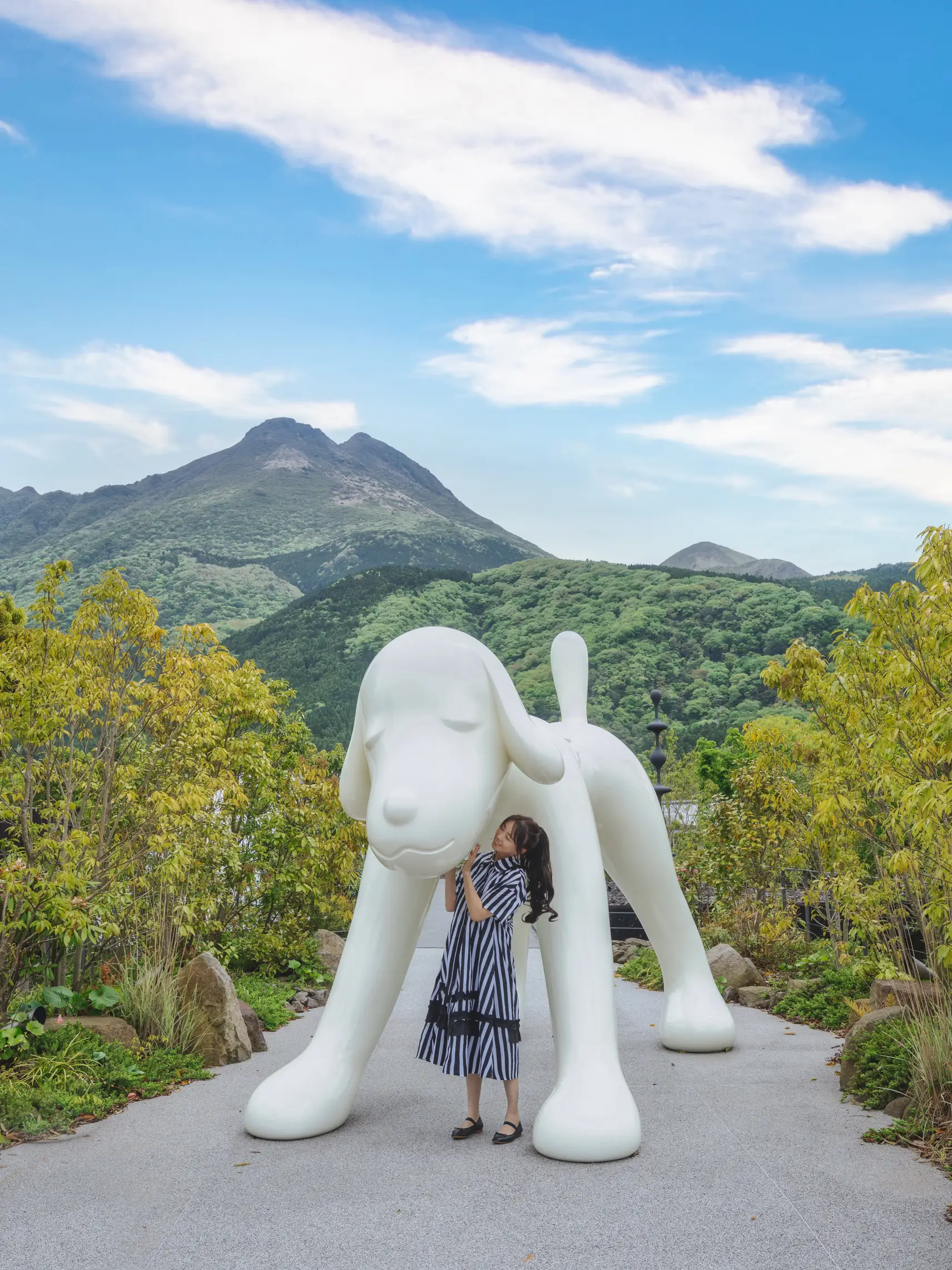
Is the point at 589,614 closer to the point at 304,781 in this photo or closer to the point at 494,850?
the point at 304,781

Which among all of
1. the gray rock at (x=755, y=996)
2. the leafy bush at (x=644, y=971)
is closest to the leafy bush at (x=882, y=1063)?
the gray rock at (x=755, y=996)

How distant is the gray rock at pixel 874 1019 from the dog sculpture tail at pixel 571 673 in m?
1.93

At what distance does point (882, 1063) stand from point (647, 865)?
57.4 inches

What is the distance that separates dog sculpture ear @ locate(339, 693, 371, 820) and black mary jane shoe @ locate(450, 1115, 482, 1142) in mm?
1256

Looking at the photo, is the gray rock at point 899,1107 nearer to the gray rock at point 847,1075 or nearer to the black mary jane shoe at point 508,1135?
A: the gray rock at point 847,1075

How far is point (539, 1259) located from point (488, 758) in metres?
1.54

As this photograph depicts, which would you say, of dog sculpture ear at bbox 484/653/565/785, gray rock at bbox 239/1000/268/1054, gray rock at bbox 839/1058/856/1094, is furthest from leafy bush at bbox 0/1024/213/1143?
gray rock at bbox 839/1058/856/1094

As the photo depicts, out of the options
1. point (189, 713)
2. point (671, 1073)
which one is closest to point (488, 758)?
point (671, 1073)

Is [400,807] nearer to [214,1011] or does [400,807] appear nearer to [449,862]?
[449,862]

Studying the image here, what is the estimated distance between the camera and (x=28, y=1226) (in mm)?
3105

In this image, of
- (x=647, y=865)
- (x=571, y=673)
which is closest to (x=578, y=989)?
(x=647, y=865)

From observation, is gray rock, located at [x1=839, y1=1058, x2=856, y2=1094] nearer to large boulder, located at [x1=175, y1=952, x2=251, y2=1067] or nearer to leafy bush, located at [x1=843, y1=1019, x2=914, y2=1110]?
leafy bush, located at [x1=843, y1=1019, x2=914, y2=1110]

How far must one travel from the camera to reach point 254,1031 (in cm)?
582

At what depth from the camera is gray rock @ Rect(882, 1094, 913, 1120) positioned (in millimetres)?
4117
